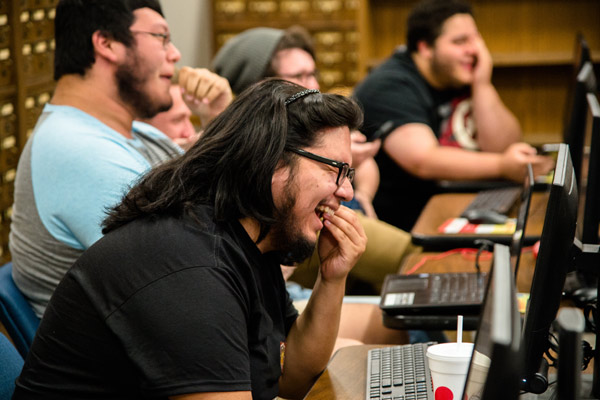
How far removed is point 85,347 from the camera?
1124mm

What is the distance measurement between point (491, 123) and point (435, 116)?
28 centimetres

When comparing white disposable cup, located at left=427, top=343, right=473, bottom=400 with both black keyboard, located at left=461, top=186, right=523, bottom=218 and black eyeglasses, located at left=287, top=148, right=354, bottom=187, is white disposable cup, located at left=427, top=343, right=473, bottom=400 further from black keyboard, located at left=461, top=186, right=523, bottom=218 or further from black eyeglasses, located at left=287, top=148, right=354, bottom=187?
black keyboard, located at left=461, top=186, right=523, bottom=218

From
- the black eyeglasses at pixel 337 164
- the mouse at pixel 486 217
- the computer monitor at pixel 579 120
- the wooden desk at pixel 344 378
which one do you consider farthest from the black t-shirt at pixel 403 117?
the black eyeglasses at pixel 337 164

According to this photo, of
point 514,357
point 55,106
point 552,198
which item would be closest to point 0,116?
point 55,106

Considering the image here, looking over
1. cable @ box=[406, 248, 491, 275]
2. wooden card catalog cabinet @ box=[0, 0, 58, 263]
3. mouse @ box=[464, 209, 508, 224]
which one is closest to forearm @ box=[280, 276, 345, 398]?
cable @ box=[406, 248, 491, 275]

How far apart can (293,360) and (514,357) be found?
2.95 ft

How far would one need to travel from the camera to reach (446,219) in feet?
8.62

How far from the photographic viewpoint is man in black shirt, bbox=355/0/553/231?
10.1ft

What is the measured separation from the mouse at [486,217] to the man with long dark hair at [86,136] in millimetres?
1045

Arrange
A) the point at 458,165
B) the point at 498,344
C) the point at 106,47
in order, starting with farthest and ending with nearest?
the point at 458,165 → the point at 106,47 → the point at 498,344

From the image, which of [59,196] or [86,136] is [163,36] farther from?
[59,196]

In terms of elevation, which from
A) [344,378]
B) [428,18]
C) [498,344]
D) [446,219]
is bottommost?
[446,219]

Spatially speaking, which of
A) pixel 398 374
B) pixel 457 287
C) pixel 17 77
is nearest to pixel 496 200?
pixel 457 287

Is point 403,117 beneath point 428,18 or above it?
beneath
